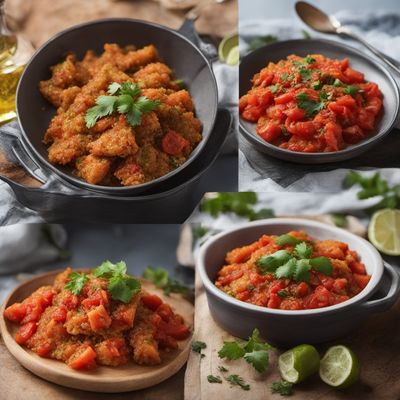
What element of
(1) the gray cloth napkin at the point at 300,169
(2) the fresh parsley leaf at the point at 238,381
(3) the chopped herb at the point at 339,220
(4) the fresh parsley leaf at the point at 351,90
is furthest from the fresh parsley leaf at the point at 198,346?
(4) the fresh parsley leaf at the point at 351,90

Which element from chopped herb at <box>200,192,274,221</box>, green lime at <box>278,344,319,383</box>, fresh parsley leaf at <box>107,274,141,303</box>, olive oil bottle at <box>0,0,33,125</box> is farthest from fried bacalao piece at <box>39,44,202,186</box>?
green lime at <box>278,344,319,383</box>

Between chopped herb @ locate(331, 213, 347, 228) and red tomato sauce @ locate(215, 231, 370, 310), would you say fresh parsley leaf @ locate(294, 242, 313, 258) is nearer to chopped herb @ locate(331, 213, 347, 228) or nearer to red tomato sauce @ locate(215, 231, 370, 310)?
red tomato sauce @ locate(215, 231, 370, 310)

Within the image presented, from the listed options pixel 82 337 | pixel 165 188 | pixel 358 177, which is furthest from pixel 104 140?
pixel 358 177

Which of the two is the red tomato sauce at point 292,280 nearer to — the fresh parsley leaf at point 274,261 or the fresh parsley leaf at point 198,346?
the fresh parsley leaf at point 274,261

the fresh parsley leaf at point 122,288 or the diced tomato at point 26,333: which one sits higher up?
the fresh parsley leaf at point 122,288

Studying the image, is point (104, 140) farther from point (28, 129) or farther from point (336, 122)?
point (336, 122)

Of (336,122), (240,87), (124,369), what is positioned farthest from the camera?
(240,87)
